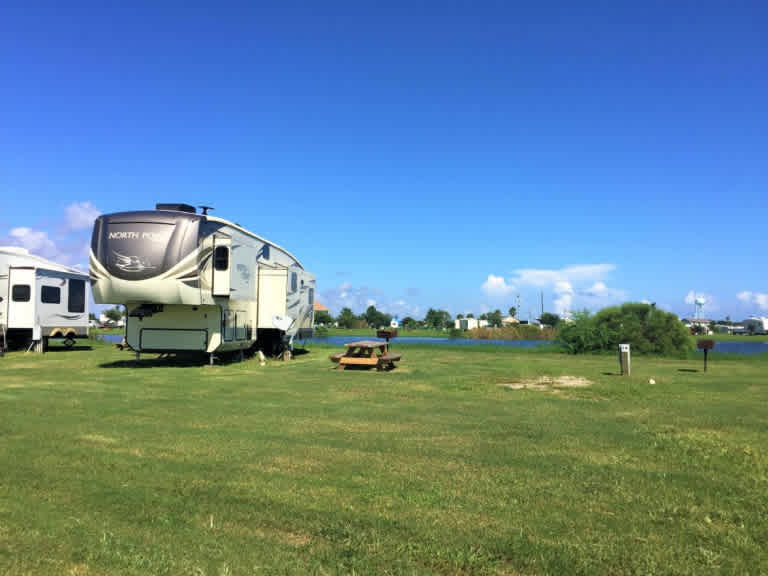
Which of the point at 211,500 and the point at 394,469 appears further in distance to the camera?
the point at 394,469

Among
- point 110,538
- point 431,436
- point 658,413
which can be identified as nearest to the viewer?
point 110,538

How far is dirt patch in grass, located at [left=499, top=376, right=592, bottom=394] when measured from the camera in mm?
13093

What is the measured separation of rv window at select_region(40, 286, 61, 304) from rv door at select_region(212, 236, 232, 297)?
11.7 metres

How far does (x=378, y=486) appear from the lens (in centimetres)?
521

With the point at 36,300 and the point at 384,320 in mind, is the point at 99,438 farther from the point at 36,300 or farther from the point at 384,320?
the point at 384,320

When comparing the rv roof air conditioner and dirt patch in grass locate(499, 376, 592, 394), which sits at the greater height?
the rv roof air conditioner

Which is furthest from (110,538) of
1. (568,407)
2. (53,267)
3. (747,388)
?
(53,267)

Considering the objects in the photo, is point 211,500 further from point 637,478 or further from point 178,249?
point 178,249

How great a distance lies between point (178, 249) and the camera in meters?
15.7

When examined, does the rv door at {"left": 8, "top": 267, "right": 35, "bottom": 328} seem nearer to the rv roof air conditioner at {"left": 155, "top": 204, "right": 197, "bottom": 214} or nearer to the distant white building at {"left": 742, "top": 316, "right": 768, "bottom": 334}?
the rv roof air conditioner at {"left": 155, "top": 204, "right": 197, "bottom": 214}

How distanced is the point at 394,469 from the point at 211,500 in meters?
1.85

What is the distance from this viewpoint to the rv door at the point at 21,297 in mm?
23375

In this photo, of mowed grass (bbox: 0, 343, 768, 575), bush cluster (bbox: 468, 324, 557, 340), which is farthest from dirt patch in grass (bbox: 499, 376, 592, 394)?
bush cluster (bbox: 468, 324, 557, 340)

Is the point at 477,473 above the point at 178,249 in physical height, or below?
below
